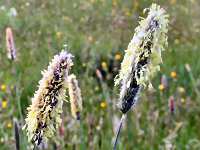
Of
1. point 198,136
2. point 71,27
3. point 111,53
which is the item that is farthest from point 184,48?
point 198,136

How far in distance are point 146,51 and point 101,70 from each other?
3335mm

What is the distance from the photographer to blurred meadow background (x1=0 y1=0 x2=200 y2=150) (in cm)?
297

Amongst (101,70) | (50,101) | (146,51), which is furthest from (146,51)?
(101,70)

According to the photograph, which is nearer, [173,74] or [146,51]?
[146,51]

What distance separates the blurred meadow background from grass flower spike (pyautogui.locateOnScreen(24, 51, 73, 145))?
88cm

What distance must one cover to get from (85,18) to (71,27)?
268mm

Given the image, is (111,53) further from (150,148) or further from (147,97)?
(150,148)

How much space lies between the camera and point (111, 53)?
461cm

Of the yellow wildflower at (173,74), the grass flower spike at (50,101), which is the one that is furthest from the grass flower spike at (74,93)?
the yellow wildflower at (173,74)

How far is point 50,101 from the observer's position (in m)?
1.09

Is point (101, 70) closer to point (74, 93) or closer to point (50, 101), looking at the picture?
point (74, 93)

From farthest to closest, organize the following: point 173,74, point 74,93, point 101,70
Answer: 1. point 101,70
2. point 173,74
3. point 74,93

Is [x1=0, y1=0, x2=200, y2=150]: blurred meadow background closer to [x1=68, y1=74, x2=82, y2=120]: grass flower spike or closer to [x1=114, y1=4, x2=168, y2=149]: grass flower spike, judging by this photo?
[x1=68, y1=74, x2=82, y2=120]: grass flower spike

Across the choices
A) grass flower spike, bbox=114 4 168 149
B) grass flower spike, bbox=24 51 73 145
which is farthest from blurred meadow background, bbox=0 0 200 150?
grass flower spike, bbox=114 4 168 149
